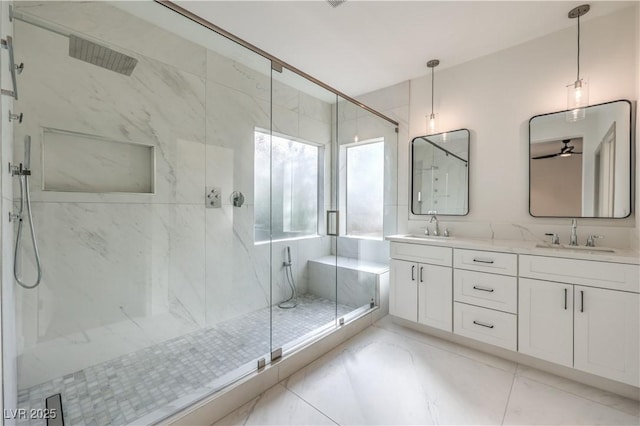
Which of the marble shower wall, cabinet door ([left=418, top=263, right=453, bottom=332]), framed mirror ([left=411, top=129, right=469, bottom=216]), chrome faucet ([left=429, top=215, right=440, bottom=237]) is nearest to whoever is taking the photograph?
the marble shower wall

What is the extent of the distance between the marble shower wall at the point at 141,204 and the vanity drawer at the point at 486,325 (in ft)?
5.87

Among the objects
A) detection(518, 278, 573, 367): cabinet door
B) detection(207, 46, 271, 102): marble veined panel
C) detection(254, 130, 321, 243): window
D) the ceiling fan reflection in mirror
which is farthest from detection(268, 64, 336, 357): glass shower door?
the ceiling fan reflection in mirror

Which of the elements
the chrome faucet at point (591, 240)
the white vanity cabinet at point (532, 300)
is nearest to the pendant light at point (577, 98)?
the chrome faucet at point (591, 240)

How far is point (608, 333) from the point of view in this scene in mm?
1688

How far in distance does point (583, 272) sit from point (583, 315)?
28cm

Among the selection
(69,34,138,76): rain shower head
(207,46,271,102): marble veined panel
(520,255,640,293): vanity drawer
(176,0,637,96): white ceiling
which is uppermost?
(176,0,637,96): white ceiling

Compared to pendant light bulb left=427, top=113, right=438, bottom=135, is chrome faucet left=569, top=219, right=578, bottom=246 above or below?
below

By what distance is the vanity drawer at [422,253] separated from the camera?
234 cm

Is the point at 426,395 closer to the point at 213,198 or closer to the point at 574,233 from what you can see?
the point at 574,233

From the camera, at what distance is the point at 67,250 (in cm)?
184

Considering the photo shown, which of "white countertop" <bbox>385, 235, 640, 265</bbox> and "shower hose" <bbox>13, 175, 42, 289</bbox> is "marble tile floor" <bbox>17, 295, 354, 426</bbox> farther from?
"white countertop" <bbox>385, 235, 640, 265</bbox>

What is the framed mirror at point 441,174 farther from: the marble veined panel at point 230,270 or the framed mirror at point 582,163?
the marble veined panel at point 230,270

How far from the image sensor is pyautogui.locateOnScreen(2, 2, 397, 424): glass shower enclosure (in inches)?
67.7

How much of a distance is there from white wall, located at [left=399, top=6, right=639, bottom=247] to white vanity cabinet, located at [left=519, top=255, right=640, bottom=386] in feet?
1.84
